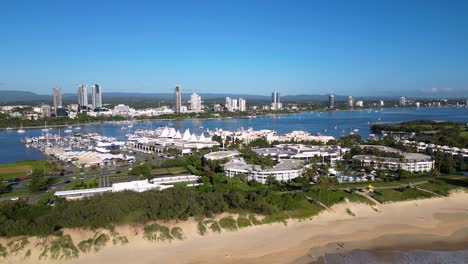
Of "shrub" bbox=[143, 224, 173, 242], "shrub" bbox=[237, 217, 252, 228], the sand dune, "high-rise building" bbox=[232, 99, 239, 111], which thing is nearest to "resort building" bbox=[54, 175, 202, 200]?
"shrub" bbox=[143, 224, 173, 242]

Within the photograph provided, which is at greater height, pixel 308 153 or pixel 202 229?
pixel 308 153

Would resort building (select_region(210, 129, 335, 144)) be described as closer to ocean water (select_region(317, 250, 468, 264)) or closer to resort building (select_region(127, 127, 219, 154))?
resort building (select_region(127, 127, 219, 154))

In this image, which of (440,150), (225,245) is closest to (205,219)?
(225,245)

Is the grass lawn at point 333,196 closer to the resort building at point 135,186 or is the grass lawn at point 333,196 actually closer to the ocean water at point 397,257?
the ocean water at point 397,257

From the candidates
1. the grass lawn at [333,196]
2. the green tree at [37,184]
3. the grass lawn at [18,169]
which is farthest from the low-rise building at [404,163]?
the grass lawn at [18,169]

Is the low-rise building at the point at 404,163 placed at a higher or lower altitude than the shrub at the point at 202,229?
higher

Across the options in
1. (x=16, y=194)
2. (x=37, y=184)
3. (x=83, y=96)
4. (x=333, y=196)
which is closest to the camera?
(x=333, y=196)

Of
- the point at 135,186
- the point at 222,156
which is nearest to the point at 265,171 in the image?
the point at 222,156

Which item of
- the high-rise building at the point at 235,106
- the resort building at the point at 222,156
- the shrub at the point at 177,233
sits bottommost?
the shrub at the point at 177,233

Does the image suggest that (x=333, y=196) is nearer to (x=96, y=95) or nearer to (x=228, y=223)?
(x=228, y=223)
